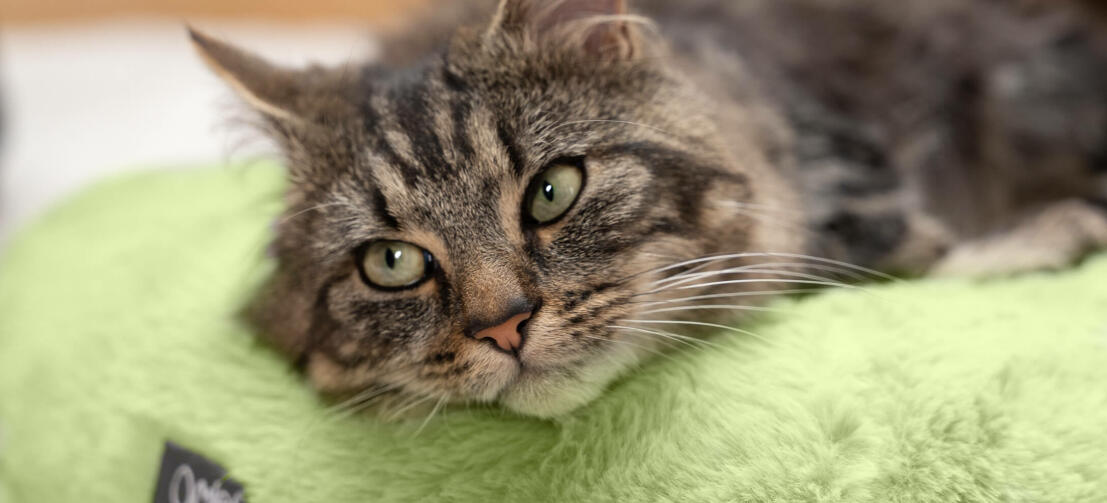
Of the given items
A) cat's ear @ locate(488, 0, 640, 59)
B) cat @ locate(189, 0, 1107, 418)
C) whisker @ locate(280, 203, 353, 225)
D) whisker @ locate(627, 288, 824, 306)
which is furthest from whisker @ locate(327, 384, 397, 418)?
cat's ear @ locate(488, 0, 640, 59)

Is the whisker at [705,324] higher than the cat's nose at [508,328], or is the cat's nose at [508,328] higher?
the whisker at [705,324]

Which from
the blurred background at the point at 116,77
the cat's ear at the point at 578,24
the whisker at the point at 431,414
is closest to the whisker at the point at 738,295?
the whisker at the point at 431,414

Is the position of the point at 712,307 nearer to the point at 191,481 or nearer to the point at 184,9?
the point at 191,481

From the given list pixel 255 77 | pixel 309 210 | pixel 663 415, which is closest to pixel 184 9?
pixel 255 77

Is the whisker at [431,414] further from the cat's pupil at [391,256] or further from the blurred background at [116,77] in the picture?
the blurred background at [116,77]

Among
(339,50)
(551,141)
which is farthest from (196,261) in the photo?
(339,50)

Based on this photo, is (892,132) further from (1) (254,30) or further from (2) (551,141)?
(1) (254,30)
